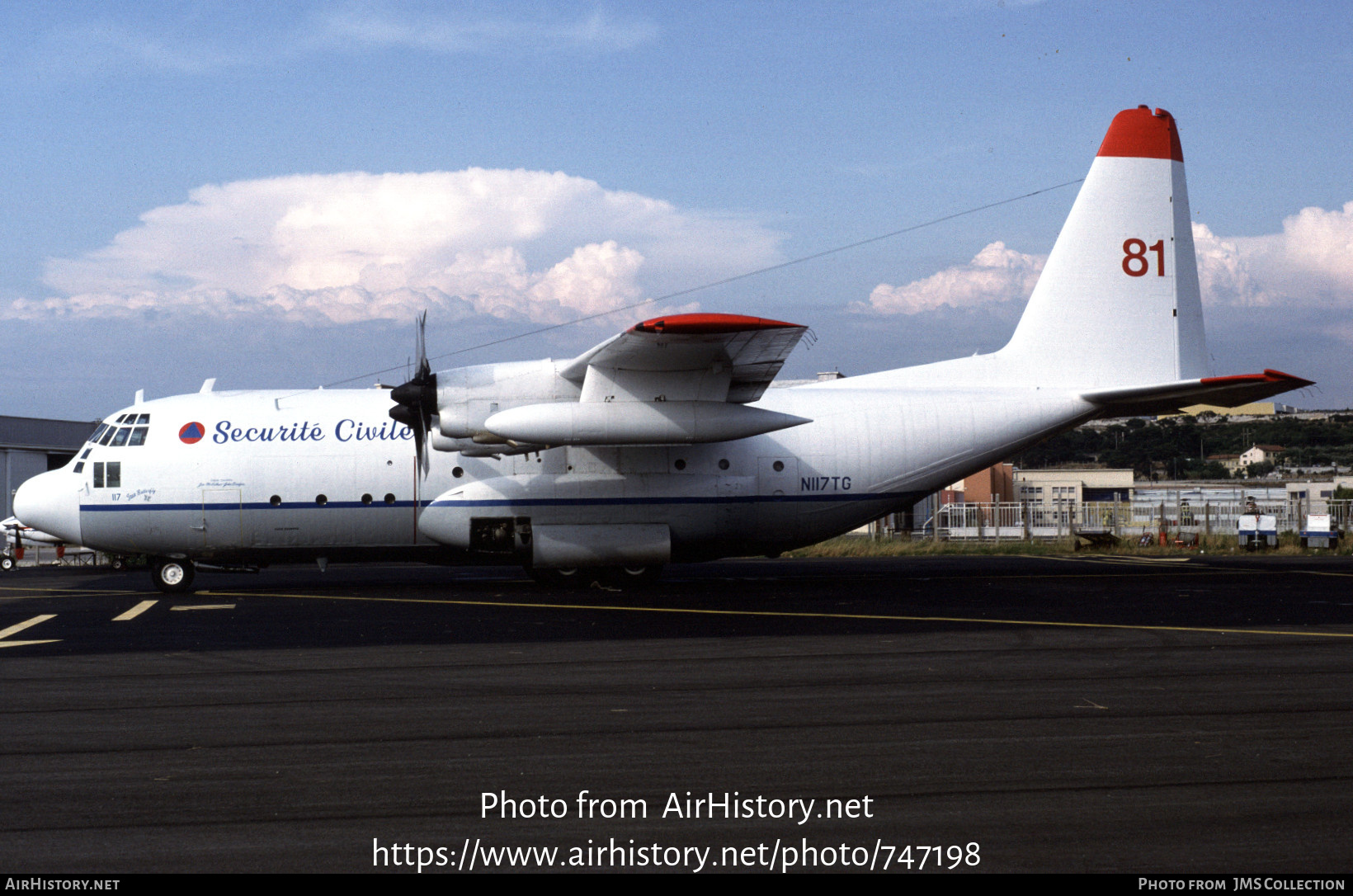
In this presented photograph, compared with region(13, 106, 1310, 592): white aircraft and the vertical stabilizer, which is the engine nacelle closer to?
region(13, 106, 1310, 592): white aircraft

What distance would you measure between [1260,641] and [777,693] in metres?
6.27

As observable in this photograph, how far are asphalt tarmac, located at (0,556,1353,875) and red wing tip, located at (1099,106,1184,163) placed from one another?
9903mm

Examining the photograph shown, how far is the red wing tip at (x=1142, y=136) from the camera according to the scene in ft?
69.4

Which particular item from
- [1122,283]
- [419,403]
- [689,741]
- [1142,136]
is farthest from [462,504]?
[1142,136]

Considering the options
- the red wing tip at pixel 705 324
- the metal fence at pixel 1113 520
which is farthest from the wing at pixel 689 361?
the metal fence at pixel 1113 520

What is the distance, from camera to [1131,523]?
43344 mm

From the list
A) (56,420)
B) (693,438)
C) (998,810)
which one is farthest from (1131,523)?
(56,420)

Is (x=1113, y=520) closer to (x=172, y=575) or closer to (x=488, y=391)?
(x=488, y=391)

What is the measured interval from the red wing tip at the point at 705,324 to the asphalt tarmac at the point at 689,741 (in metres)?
4.13

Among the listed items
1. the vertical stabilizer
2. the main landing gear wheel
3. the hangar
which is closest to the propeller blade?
the main landing gear wheel

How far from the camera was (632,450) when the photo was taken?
1962cm

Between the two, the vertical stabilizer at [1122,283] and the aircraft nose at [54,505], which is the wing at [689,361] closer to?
the vertical stabilizer at [1122,283]

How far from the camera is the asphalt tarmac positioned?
5203mm

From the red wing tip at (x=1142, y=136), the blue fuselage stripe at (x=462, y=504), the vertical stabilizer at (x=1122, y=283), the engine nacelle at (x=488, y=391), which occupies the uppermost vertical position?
the red wing tip at (x=1142, y=136)
